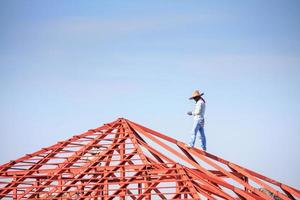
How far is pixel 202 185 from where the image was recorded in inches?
1228

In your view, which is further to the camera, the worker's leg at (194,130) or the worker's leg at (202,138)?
the worker's leg at (202,138)

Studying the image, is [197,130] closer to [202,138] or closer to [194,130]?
[194,130]

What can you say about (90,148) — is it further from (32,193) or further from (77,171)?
(32,193)

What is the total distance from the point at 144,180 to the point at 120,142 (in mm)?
2967

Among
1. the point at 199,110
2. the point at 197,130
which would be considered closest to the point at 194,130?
the point at 197,130

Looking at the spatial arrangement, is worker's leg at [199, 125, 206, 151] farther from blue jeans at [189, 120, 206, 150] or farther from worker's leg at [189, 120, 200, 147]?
worker's leg at [189, 120, 200, 147]

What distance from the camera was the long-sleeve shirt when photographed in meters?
31.7

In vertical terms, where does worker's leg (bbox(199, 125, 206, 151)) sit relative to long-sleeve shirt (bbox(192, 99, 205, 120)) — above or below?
below

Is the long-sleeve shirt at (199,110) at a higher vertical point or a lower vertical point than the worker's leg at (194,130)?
higher

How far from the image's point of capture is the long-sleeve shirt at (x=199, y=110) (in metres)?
31.7

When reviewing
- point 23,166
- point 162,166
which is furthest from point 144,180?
point 23,166

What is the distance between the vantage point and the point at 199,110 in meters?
31.8

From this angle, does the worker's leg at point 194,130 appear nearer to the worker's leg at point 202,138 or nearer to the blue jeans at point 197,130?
the blue jeans at point 197,130

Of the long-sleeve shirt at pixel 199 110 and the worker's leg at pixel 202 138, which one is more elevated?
the long-sleeve shirt at pixel 199 110
